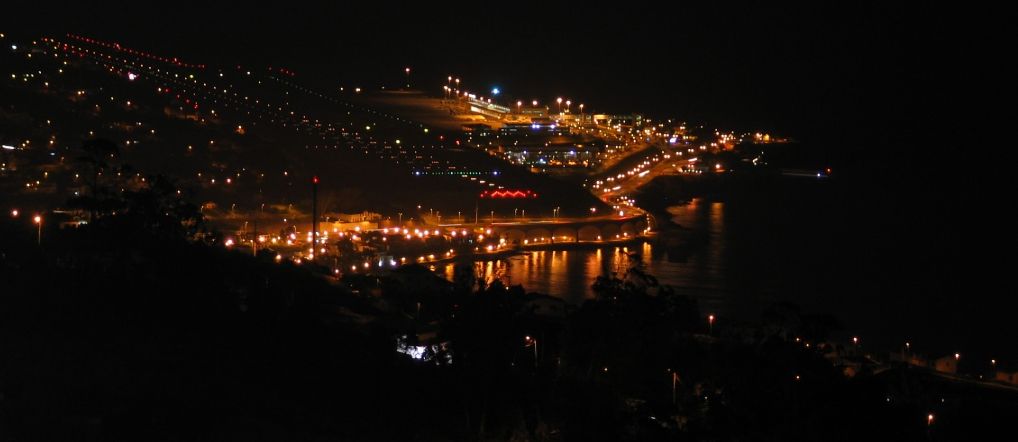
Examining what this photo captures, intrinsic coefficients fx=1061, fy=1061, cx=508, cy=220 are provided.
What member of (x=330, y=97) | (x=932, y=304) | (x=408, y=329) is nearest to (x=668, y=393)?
(x=408, y=329)

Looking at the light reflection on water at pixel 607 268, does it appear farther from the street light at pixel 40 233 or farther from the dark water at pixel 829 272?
the street light at pixel 40 233

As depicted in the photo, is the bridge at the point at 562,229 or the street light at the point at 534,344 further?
the bridge at the point at 562,229

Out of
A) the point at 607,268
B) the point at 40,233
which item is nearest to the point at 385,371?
→ the point at 40,233

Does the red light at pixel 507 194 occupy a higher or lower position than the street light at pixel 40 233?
higher

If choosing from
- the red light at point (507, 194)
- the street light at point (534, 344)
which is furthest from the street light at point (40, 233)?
the red light at point (507, 194)

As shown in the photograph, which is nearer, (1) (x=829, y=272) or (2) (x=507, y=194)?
(1) (x=829, y=272)

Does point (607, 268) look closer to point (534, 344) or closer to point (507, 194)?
point (507, 194)

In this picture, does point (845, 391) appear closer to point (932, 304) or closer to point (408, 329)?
point (408, 329)

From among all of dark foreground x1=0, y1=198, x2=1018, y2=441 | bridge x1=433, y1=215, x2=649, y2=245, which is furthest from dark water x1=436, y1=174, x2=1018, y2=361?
dark foreground x1=0, y1=198, x2=1018, y2=441
